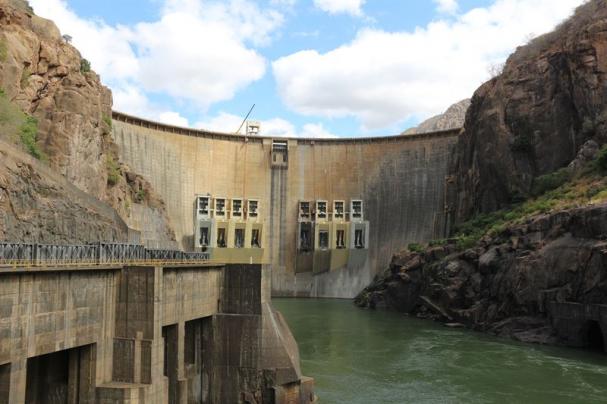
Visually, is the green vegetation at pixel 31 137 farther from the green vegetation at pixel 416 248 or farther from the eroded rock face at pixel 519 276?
the green vegetation at pixel 416 248

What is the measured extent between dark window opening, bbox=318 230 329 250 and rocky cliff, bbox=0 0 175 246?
3328cm

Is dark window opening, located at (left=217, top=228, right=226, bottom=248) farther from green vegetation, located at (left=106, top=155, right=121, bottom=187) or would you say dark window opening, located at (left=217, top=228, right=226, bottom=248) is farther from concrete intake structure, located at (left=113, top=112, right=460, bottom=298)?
green vegetation, located at (left=106, top=155, right=121, bottom=187)

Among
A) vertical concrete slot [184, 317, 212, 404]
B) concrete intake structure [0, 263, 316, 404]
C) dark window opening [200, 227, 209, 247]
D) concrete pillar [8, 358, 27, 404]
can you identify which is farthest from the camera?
dark window opening [200, 227, 209, 247]

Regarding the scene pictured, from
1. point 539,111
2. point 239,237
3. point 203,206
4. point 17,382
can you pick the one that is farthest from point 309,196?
point 17,382

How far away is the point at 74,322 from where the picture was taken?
774 inches

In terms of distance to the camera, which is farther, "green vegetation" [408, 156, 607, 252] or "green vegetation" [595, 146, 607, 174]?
"green vegetation" [595, 146, 607, 174]

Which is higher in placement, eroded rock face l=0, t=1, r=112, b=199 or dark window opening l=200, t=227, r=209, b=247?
eroded rock face l=0, t=1, r=112, b=199

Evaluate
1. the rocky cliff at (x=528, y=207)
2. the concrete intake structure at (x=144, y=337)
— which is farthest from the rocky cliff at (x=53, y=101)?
the rocky cliff at (x=528, y=207)

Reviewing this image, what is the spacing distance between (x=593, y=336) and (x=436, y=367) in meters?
13.8

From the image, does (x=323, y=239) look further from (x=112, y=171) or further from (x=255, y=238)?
(x=112, y=171)

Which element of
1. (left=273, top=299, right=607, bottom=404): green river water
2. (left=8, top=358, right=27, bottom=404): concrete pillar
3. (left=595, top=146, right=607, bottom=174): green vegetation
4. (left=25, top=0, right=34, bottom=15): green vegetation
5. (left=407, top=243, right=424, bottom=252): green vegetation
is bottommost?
(left=273, top=299, right=607, bottom=404): green river water

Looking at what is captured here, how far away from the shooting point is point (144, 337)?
2189 centimetres

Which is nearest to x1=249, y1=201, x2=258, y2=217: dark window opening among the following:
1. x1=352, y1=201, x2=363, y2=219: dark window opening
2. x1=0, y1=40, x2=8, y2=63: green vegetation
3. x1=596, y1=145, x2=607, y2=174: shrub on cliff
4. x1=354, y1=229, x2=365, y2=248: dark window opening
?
x1=352, y1=201, x2=363, y2=219: dark window opening

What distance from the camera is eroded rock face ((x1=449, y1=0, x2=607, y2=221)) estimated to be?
63969 millimetres
